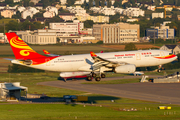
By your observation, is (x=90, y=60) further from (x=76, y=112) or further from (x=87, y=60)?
(x=76, y=112)

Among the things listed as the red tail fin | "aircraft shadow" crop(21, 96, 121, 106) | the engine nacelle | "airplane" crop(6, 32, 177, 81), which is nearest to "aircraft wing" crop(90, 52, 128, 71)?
"airplane" crop(6, 32, 177, 81)

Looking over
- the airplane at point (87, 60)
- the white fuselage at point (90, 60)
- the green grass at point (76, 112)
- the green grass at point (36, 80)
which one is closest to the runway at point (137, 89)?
the green grass at point (36, 80)

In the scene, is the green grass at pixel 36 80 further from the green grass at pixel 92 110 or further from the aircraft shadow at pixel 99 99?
the aircraft shadow at pixel 99 99

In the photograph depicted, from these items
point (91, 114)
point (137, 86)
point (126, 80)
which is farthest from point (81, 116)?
point (126, 80)

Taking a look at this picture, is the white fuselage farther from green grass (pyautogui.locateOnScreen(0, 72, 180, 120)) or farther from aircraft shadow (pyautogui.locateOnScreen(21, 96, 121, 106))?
aircraft shadow (pyautogui.locateOnScreen(21, 96, 121, 106))

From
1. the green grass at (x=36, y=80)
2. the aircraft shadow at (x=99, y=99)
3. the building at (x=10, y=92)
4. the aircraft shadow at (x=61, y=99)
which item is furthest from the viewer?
the green grass at (x=36, y=80)

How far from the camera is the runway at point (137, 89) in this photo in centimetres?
13738

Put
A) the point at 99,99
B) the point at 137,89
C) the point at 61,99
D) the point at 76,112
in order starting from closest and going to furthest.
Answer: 1. the point at 76,112
2. the point at 61,99
3. the point at 99,99
4. the point at 137,89

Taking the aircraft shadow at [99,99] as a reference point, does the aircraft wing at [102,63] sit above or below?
above

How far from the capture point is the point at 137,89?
505 feet

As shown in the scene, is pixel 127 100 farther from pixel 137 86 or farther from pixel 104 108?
pixel 137 86

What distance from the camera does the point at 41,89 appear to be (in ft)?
493

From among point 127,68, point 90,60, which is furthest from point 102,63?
point 127,68

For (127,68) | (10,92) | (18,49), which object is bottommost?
(10,92)
